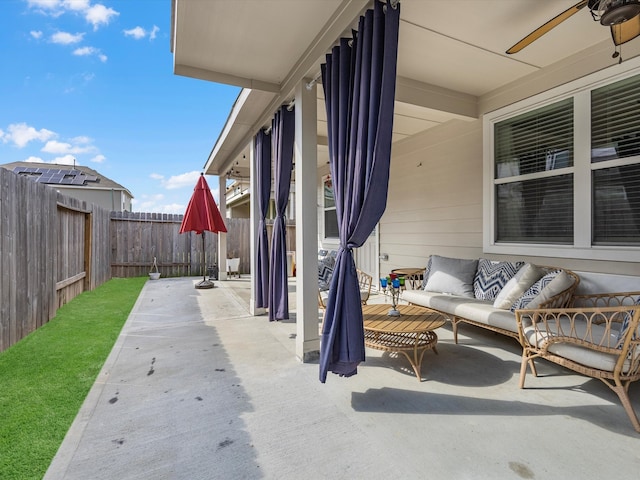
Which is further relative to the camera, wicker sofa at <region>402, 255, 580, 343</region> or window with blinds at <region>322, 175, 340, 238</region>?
window with blinds at <region>322, 175, 340, 238</region>

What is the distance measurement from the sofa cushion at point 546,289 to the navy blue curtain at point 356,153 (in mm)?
1738

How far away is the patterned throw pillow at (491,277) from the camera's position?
3.80 m

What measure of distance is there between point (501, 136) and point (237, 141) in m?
4.36

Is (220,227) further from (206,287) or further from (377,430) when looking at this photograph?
(377,430)

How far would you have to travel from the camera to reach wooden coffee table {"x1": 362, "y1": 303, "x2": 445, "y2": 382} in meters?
2.83

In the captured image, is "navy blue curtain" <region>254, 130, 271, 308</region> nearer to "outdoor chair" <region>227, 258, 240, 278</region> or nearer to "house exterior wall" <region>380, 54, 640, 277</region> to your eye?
"house exterior wall" <region>380, 54, 640, 277</region>

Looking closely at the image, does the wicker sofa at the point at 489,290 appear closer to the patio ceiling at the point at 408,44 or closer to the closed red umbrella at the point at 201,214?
the patio ceiling at the point at 408,44

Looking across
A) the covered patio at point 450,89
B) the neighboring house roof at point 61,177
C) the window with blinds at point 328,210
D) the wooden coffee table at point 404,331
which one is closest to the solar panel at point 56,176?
the neighboring house roof at point 61,177

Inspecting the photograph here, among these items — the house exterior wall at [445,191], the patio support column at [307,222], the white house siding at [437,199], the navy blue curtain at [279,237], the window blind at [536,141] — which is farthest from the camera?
the white house siding at [437,199]

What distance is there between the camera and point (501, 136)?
434 centimetres

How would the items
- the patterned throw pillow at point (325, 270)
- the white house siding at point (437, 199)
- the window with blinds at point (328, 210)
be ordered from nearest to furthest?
the white house siding at point (437, 199)
the patterned throw pillow at point (325, 270)
the window with blinds at point (328, 210)

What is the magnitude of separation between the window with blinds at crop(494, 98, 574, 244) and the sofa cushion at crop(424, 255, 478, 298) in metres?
0.57

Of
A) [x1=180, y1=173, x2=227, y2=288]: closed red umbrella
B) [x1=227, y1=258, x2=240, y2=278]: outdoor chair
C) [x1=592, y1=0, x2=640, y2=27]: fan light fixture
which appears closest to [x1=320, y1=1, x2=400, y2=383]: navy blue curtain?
[x1=592, y1=0, x2=640, y2=27]: fan light fixture

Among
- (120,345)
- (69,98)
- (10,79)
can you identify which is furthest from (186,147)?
(120,345)
